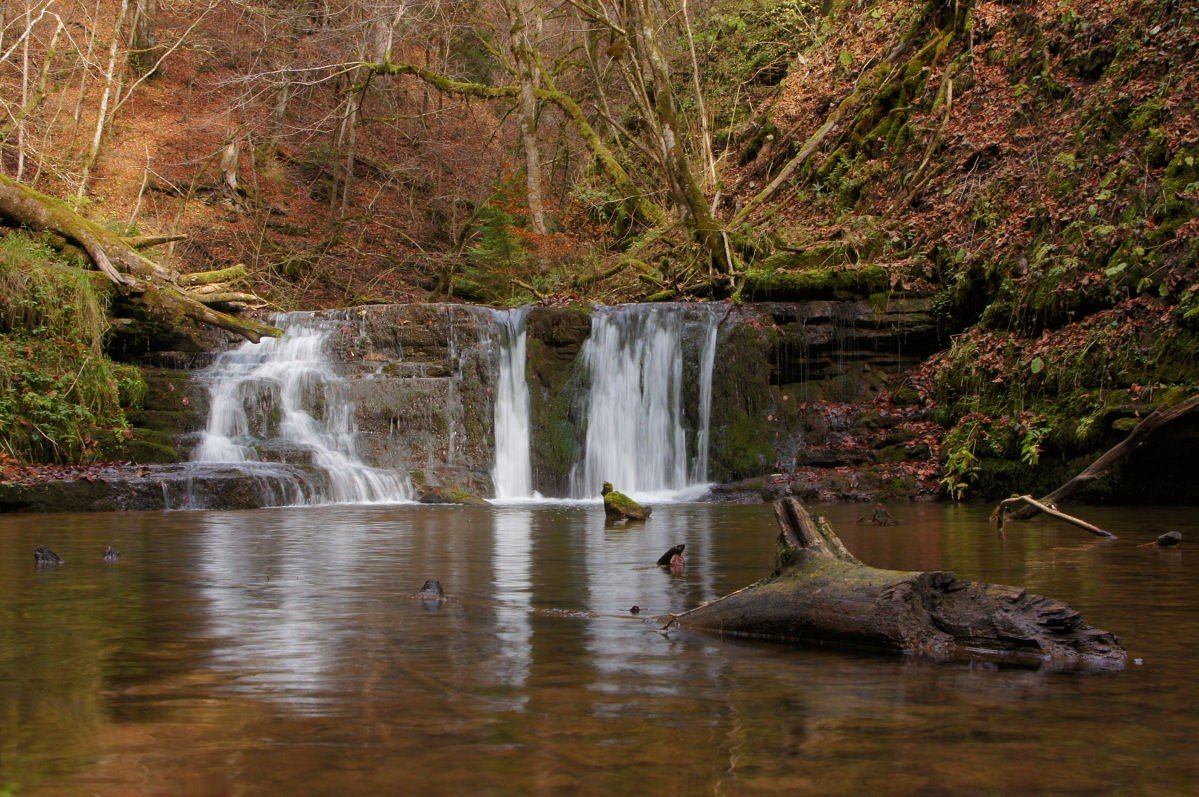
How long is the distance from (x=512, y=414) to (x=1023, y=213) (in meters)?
8.34

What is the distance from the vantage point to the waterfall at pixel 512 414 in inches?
653

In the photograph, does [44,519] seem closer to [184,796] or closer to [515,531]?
[515,531]

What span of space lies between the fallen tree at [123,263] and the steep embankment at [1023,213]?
8840mm

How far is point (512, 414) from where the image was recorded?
56.1 feet

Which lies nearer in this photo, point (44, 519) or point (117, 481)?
point (44, 519)

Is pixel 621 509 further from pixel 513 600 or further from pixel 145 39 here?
pixel 145 39

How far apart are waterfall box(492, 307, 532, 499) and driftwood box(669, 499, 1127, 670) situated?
39.9 feet

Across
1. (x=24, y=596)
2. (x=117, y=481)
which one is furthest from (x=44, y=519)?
(x=24, y=596)

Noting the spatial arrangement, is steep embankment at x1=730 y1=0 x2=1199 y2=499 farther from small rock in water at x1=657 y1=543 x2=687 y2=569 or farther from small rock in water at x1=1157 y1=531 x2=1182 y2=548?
small rock in water at x1=657 y1=543 x2=687 y2=569

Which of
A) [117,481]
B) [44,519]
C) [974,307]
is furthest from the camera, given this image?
[974,307]

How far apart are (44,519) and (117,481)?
1.56 metres

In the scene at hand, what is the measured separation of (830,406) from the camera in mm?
15648

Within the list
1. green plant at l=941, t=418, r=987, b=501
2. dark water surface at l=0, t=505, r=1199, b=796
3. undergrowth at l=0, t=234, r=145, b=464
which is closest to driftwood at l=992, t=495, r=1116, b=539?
dark water surface at l=0, t=505, r=1199, b=796

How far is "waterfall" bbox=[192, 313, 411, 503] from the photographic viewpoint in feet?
48.0
